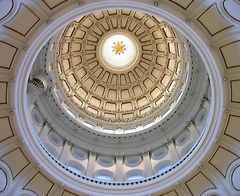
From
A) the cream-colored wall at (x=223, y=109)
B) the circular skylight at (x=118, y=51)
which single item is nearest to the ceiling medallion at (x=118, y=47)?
the circular skylight at (x=118, y=51)

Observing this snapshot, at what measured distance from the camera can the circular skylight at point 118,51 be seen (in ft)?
104

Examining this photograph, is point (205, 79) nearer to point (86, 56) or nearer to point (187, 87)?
point (187, 87)

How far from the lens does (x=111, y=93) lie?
109ft

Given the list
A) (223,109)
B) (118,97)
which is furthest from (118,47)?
(223,109)

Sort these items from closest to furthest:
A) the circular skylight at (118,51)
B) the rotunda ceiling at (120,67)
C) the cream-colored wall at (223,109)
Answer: the cream-colored wall at (223,109) → the rotunda ceiling at (120,67) → the circular skylight at (118,51)

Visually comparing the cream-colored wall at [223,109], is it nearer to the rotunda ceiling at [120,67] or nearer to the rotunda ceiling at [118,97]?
the rotunda ceiling at [118,97]

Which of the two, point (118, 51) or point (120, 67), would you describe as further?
point (120, 67)

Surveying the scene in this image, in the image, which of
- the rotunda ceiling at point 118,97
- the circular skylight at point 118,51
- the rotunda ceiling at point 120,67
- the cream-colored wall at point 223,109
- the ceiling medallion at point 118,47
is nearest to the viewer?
the cream-colored wall at point 223,109

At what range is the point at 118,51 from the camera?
107 ft

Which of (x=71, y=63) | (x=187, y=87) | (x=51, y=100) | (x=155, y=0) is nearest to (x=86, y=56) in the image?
(x=71, y=63)

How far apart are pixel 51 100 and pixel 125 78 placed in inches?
391

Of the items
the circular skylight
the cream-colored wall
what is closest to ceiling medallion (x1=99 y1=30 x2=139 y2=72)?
the circular skylight

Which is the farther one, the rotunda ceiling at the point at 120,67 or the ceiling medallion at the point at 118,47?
the ceiling medallion at the point at 118,47

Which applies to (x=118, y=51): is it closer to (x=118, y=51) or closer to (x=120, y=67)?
(x=118, y=51)
